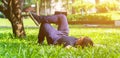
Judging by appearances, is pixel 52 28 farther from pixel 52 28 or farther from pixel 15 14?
pixel 15 14

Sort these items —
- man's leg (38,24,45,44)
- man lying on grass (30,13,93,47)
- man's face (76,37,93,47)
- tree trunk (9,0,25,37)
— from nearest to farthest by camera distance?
1. man's face (76,37,93,47)
2. man lying on grass (30,13,93,47)
3. man's leg (38,24,45,44)
4. tree trunk (9,0,25,37)

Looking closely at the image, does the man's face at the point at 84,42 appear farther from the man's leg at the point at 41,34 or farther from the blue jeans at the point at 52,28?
the man's leg at the point at 41,34

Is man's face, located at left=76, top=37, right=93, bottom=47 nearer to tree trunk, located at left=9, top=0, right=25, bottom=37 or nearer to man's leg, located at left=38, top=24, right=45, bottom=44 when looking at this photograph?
man's leg, located at left=38, top=24, right=45, bottom=44

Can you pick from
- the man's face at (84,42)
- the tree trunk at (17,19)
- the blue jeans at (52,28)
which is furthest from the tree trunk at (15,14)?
the man's face at (84,42)

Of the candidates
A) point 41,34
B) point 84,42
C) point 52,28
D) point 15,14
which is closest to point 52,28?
point 52,28

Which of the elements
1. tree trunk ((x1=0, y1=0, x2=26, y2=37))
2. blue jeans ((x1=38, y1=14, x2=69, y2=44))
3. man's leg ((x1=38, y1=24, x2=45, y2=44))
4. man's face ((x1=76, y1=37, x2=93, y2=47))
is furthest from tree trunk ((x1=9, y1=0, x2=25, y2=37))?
man's face ((x1=76, y1=37, x2=93, y2=47))

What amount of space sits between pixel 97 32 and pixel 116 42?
62 cm

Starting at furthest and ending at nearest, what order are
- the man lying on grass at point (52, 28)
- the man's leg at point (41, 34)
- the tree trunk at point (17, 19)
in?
the tree trunk at point (17, 19)
the man's leg at point (41, 34)
the man lying on grass at point (52, 28)

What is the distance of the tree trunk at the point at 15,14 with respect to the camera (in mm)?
7266

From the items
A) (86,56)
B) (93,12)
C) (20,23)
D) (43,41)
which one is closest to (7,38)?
(20,23)

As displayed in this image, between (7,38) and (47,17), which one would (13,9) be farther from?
(47,17)

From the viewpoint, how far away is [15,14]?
7.42 metres

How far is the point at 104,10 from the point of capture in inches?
243

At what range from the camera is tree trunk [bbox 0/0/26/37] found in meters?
7.27
